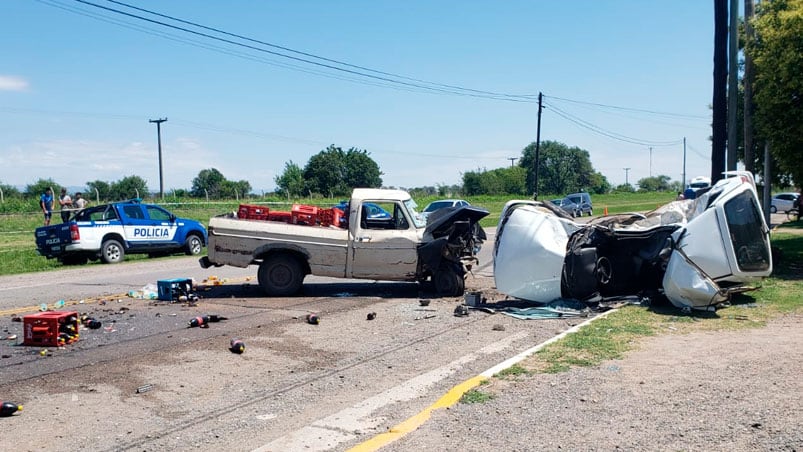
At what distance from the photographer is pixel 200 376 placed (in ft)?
24.1

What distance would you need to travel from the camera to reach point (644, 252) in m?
11.9

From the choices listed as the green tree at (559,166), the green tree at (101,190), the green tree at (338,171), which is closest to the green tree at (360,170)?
the green tree at (338,171)

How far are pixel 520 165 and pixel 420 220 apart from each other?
112370 mm

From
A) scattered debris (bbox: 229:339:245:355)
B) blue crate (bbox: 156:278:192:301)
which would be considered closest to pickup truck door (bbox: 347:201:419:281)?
blue crate (bbox: 156:278:192:301)

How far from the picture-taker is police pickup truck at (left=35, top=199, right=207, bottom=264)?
19.9 metres

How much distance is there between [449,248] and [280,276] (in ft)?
10.3

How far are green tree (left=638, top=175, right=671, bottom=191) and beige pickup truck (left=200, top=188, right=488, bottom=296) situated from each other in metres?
139

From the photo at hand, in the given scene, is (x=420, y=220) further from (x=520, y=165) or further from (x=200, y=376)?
(x=520, y=165)

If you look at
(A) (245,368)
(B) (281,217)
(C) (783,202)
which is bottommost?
(A) (245,368)

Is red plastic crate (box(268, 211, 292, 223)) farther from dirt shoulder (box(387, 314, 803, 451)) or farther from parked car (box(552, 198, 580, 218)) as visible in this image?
parked car (box(552, 198, 580, 218))

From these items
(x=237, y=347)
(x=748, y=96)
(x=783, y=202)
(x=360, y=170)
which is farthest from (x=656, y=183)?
(x=237, y=347)

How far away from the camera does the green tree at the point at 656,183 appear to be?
478 feet

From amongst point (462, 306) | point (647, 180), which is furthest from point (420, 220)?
point (647, 180)

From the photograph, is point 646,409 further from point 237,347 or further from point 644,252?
point 644,252
